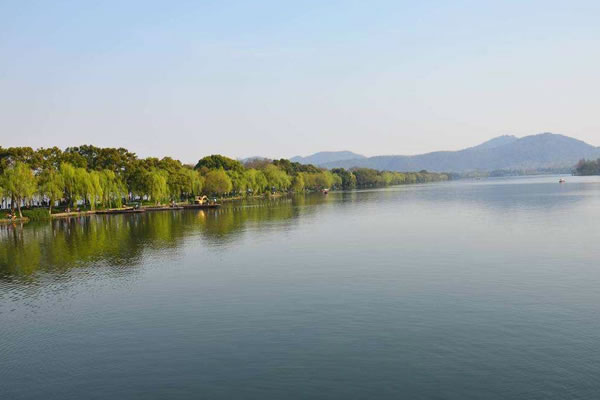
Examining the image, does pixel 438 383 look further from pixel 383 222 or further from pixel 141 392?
pixel 383 222

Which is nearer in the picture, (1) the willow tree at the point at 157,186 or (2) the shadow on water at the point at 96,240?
(2) the shadow on water at the point at 96,240

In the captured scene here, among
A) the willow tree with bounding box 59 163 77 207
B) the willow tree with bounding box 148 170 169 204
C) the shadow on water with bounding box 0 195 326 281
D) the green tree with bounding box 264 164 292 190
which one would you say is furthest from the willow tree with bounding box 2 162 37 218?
the green tree with bounding box 264 164 292 190

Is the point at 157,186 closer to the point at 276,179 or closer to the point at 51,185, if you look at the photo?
the point at 51,185

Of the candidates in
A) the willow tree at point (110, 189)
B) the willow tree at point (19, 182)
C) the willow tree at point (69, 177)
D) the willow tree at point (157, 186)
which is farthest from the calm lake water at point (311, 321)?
the willow tree at point (157, 186)

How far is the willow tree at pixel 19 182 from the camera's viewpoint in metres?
90.1

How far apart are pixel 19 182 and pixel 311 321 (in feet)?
279

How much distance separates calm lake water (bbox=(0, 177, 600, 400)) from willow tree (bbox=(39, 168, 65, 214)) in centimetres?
5376

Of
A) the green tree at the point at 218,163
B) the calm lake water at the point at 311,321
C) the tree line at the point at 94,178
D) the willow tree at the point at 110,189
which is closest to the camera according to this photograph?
the calm lake water at the point at 311,321

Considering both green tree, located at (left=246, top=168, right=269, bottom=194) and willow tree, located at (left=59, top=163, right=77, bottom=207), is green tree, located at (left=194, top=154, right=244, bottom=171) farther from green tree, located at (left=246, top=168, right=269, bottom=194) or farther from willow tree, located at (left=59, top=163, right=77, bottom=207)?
willow tree, located at (left=59, top=163, right=77, bottom=207)

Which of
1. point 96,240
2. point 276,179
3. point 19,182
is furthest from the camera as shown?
point 276,179

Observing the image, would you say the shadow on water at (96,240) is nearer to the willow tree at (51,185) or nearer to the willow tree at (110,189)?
the willow tree at (51,185)

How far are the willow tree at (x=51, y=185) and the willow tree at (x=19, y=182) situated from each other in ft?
12.1

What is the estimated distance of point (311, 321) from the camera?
2406 centimetres

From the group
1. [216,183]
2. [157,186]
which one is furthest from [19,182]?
[216,183]
